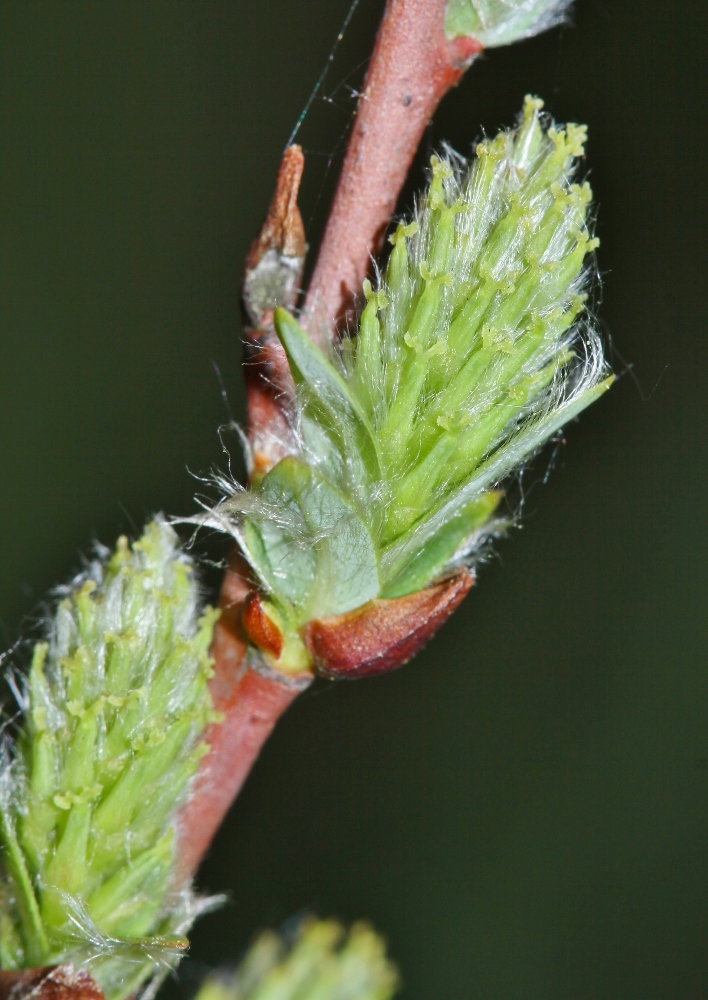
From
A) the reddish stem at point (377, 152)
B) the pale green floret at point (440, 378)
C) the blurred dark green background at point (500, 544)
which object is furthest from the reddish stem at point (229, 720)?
the blurred dark green background at point (500, 544)

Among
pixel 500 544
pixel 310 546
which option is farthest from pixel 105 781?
pixel 500 544

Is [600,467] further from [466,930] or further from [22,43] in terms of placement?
[22,43]

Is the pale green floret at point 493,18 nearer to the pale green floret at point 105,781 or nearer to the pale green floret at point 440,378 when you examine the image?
the pale green floret at point 440,378

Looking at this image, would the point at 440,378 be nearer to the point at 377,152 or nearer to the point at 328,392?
the point at 328,392

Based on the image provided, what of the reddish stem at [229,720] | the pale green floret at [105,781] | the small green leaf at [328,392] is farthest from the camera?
the reddish stem at [229,720]

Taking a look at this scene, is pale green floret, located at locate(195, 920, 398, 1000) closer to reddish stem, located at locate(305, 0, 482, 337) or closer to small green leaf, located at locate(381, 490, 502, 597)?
small green leaf, located at locate(381, 490, 502, 597)

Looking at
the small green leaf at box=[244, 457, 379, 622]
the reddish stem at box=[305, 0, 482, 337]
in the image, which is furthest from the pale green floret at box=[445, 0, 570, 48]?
the small green leaf at box=[244, 457, 379, 622]

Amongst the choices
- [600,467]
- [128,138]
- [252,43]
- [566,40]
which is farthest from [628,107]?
[128,138]
